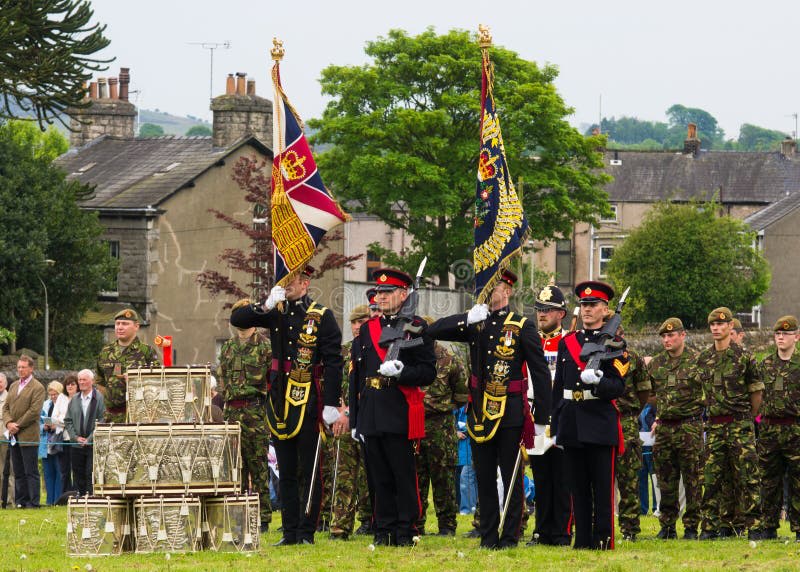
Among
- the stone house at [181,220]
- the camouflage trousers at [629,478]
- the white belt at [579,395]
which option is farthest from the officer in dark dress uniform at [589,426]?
the stone house at [181,220]

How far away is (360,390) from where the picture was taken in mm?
13836

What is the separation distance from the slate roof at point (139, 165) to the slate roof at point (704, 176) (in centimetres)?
3433

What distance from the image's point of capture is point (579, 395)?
1309cm

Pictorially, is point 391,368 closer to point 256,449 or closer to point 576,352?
point 576,352

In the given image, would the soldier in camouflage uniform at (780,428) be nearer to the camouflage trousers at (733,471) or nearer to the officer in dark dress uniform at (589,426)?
the camouflage trousers at (733,471)

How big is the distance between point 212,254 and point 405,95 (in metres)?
9.57

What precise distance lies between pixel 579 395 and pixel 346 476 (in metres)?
3.32

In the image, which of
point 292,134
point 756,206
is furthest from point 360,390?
point 756,206

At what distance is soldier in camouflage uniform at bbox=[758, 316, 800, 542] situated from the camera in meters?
14.7

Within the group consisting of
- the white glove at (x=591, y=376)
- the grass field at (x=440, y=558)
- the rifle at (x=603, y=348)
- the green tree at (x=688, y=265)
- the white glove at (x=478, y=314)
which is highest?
the green tree at (x=688, y=265)

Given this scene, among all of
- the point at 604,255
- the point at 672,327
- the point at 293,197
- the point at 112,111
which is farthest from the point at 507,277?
the point at 604,255

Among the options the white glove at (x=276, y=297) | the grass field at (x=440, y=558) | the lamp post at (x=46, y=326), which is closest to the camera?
the grass field at (x=440, y=558)

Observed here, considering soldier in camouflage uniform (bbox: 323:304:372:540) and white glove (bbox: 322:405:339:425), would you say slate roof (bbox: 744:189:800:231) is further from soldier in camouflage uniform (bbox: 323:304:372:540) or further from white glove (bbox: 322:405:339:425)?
white glove (bbox: 322:405:339:425)

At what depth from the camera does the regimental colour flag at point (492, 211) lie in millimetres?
13477
